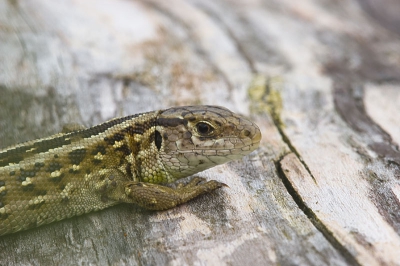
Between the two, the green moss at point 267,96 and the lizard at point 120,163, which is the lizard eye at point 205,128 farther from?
the green moss at point 267,96

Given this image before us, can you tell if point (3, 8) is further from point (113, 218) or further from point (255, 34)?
point (113, 218)

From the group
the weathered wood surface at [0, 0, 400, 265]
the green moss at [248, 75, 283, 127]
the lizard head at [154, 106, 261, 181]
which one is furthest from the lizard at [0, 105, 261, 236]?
the green moss at [248, 75, 283, 127]

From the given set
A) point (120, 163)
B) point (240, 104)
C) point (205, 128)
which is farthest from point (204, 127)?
point (240, 104)

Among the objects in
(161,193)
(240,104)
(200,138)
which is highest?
(200,138)

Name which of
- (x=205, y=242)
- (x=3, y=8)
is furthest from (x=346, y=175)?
(x=3, y=8)

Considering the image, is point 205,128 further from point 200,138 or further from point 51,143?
point 51,143

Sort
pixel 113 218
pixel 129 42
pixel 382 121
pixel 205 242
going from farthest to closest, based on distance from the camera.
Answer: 1. pixel 129 42
2. pixel 382 121
3. pixel 113 218
4. pixel 205 242

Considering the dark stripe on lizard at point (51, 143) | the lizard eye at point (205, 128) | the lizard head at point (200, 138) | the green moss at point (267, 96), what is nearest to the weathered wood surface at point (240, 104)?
the green moss at point (267, 96)
